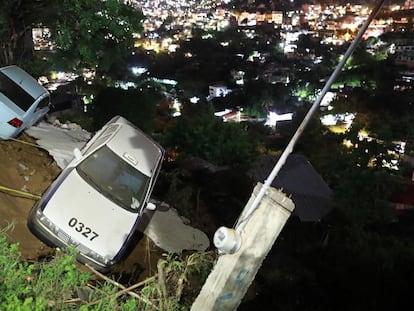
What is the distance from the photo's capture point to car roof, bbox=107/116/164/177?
7145 millimetres

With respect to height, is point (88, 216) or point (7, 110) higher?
point (7, 110)

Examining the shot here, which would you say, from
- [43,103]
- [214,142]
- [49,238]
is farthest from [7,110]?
[214,142]

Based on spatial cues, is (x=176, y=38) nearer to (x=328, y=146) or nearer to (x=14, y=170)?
(x=328, y=146)

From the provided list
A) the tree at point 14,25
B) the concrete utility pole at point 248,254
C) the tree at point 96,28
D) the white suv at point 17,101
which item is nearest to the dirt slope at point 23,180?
the white suv at point 17,101

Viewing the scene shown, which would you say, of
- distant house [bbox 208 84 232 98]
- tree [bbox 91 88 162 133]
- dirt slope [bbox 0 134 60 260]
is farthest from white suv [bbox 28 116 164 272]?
distant house [bbox 208 84 232 98]

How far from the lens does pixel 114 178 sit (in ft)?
22.1

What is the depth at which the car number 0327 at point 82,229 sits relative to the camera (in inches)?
232

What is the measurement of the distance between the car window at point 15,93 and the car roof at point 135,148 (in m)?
1.79

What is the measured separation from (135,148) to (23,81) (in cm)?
310

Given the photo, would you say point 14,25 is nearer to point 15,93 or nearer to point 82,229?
point 15,93

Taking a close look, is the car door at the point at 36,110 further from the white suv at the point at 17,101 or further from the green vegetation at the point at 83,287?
the green vegetation at the point at 83,287

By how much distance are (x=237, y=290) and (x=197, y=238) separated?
5216mm

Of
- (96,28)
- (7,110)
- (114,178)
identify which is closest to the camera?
(114,178)

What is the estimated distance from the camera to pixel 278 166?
9.95 ft
